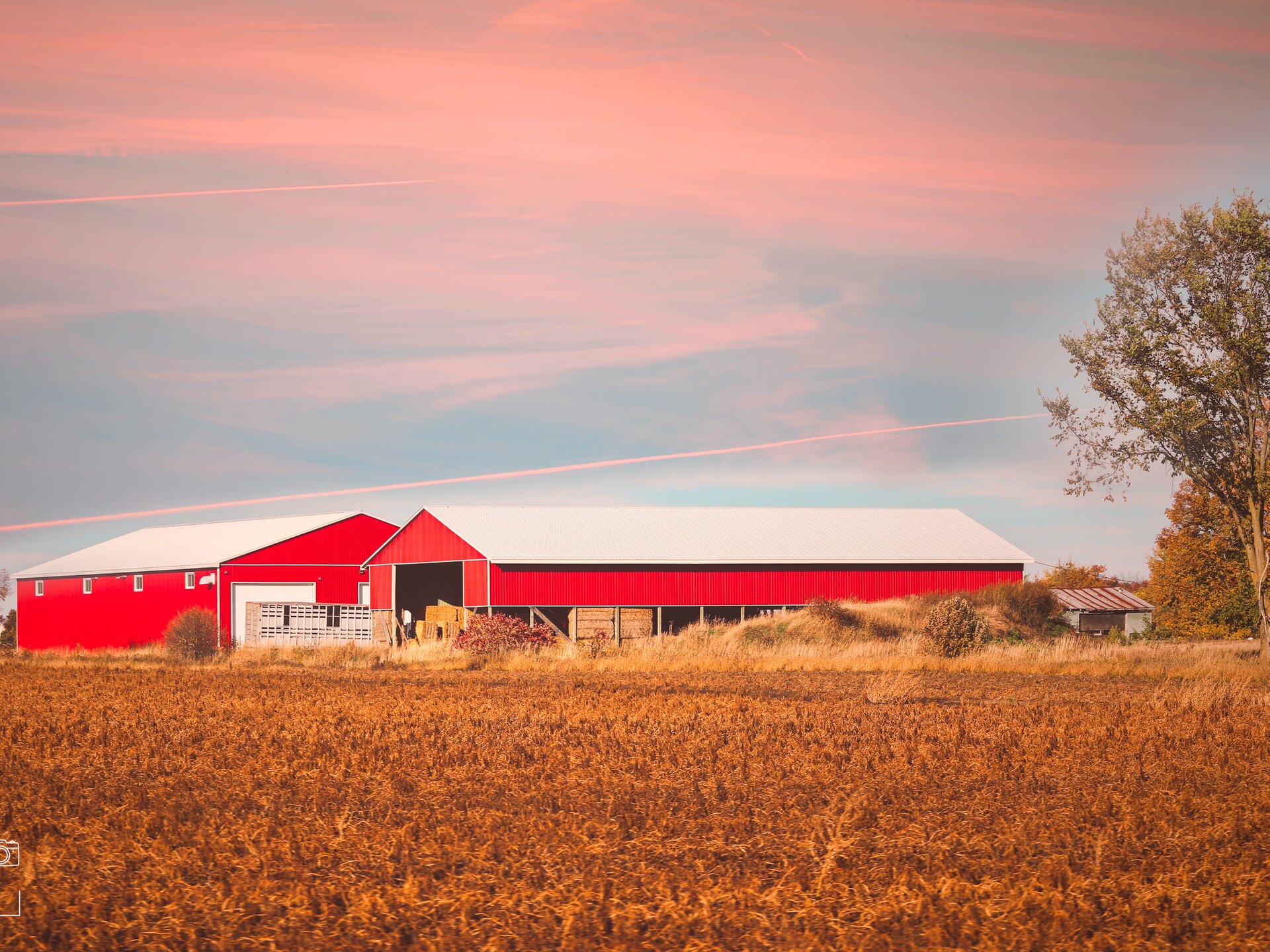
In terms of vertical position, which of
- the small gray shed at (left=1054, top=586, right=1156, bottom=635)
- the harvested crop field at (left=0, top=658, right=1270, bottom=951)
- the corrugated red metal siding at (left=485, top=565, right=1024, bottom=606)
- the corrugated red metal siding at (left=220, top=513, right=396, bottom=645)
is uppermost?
the corrugated red metal siding at (left=220, top=513, right=396, bottom=645)

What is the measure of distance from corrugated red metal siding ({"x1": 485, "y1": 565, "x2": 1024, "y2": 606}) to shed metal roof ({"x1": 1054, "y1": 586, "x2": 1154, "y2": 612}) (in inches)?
246

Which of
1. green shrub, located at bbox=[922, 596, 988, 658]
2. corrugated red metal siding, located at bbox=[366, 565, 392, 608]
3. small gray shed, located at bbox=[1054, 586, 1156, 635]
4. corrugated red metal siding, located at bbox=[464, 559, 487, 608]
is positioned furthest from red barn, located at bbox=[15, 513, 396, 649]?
small gray shed, located at bbox=[1054, 586, 1156, 635]

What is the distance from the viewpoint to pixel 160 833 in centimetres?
948

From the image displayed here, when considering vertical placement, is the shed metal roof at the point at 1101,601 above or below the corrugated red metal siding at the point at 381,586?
below

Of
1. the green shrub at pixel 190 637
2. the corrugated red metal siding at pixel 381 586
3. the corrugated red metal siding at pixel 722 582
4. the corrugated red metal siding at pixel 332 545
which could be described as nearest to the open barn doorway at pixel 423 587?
the corrugated red metal siding at pixel 381 586

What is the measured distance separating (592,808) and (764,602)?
35736 mm

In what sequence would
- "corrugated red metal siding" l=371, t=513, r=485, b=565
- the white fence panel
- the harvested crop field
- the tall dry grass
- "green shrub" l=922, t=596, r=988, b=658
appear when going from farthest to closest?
the white fence panel < "corrugated red metal siding" l=371, t=513, r=485, b=565 < "green shrub" l=922, t=596, r=988, b=658 < the tall dry grass < the harvested crop field

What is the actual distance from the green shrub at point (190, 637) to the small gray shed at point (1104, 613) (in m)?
33.2

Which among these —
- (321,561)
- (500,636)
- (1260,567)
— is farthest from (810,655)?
(321,561)

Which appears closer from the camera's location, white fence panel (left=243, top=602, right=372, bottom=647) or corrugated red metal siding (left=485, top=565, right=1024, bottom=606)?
corrugated red metal siding (left=485, top=565, right=1024, bottom=606)

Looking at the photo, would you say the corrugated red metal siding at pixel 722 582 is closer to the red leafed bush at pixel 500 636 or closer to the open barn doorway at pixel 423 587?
the red leafed bush at pixel 500 636

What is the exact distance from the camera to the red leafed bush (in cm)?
3634

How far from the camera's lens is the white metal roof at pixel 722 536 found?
44.9m

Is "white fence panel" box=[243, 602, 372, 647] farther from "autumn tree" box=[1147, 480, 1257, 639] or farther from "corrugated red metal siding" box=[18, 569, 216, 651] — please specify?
"autumn tree" box=[1147, 480, 1257, 639]
